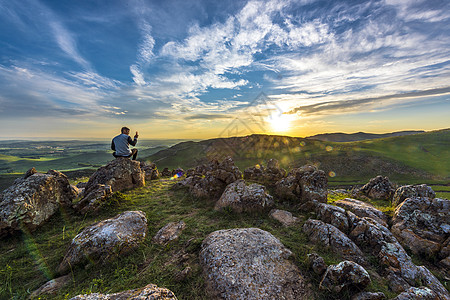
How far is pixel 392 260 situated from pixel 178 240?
363 inches

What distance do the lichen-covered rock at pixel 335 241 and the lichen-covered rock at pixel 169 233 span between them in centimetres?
673

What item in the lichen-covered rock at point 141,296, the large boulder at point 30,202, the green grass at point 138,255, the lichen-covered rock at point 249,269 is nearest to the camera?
the lichen-covered rock at point 141,296

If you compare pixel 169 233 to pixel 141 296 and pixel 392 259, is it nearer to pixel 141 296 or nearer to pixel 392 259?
pixel 141 296

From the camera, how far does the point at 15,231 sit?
29.7 feet

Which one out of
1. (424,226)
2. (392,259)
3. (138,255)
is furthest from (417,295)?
(138,255)

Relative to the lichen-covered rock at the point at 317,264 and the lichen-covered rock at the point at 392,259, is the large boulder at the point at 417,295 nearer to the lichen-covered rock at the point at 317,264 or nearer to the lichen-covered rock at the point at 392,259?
the lichen-covered rock at the point at 392,259

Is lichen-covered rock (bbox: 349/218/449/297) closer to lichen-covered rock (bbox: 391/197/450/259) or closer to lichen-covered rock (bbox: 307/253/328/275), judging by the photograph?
lichen-covered rock (bbox: 391/197/450/259)

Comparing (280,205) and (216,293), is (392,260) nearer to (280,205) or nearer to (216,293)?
(280,205)

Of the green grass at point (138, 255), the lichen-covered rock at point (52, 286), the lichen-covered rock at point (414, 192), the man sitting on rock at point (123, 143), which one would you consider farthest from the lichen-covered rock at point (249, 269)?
the lichen-covered rock at point (414, 192)

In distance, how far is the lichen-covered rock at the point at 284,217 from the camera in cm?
1028

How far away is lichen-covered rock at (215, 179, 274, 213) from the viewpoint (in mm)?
11477

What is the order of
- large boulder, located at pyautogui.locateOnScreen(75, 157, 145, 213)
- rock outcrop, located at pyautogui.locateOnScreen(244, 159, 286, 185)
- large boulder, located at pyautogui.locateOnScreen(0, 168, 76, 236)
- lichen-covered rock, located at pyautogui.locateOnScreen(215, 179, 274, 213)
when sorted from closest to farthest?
large boulder, located at pyautogui.locateOnScreen(0, 168, 76, 236)
lichen-covered rock, located at pyautogui.locateOnScreen(215, 179, 274, 213)
large boulder, located at pyautogui.locateOnScreen(75, 157, 145, 213)
rock outcrop, located at pyautogui.locateOnScreen(244, 159, 286, 185)

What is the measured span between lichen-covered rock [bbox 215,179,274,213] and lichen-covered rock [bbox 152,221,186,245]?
3223mm

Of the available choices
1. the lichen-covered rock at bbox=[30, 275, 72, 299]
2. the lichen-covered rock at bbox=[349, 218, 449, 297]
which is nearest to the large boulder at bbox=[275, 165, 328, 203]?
the lichen-covered rock at bbox=[349, 218, 449, 297]
